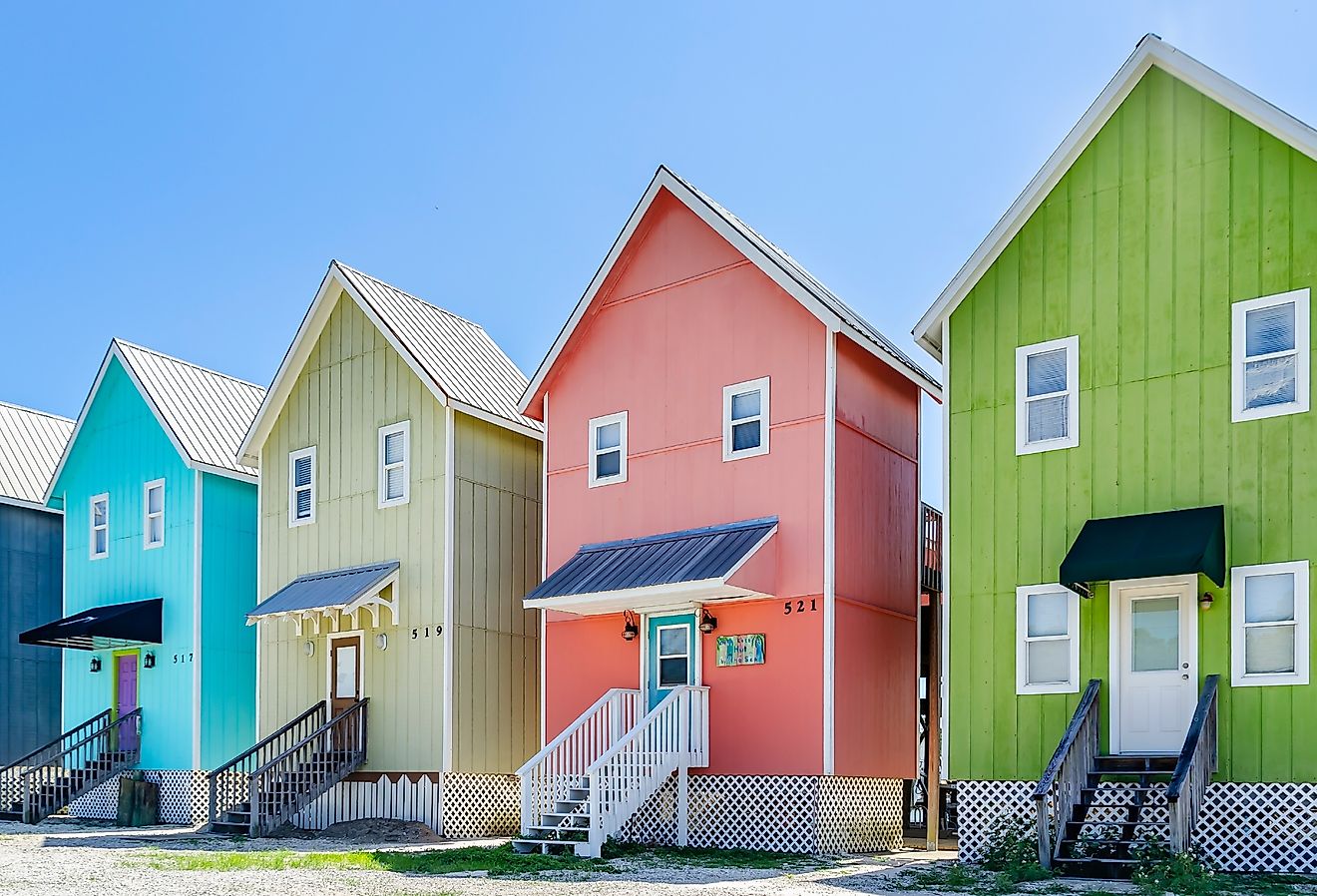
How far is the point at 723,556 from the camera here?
19375 millimetres

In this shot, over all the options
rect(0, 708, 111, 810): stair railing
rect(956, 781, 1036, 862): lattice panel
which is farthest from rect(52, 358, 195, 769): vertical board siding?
rect(956, 781, 1036, 862): lattice panel

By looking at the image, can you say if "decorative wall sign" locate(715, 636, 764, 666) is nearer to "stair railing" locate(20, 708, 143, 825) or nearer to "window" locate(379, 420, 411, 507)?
"window" locate(379, 420, 411, 507)

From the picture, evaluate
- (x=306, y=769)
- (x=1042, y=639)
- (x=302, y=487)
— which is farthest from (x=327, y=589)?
(x=1042, y=639)

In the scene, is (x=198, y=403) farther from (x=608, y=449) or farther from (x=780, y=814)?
(x=780, y=814)

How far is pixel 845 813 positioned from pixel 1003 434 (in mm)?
5467

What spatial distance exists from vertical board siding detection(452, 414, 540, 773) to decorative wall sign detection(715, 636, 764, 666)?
4777 mm

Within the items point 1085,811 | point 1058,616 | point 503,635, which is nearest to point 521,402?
point 503,635

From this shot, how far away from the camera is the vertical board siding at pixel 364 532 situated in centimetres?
2322

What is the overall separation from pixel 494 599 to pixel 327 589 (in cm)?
278

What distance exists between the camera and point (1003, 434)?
1800cm

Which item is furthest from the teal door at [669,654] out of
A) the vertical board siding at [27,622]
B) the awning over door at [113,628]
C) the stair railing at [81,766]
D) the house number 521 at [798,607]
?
the vertical board siding at [27,622]

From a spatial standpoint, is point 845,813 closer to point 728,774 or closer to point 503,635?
point 728,774

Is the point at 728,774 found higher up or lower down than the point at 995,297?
lower down

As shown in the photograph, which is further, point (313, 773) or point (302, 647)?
point (302, 647)
